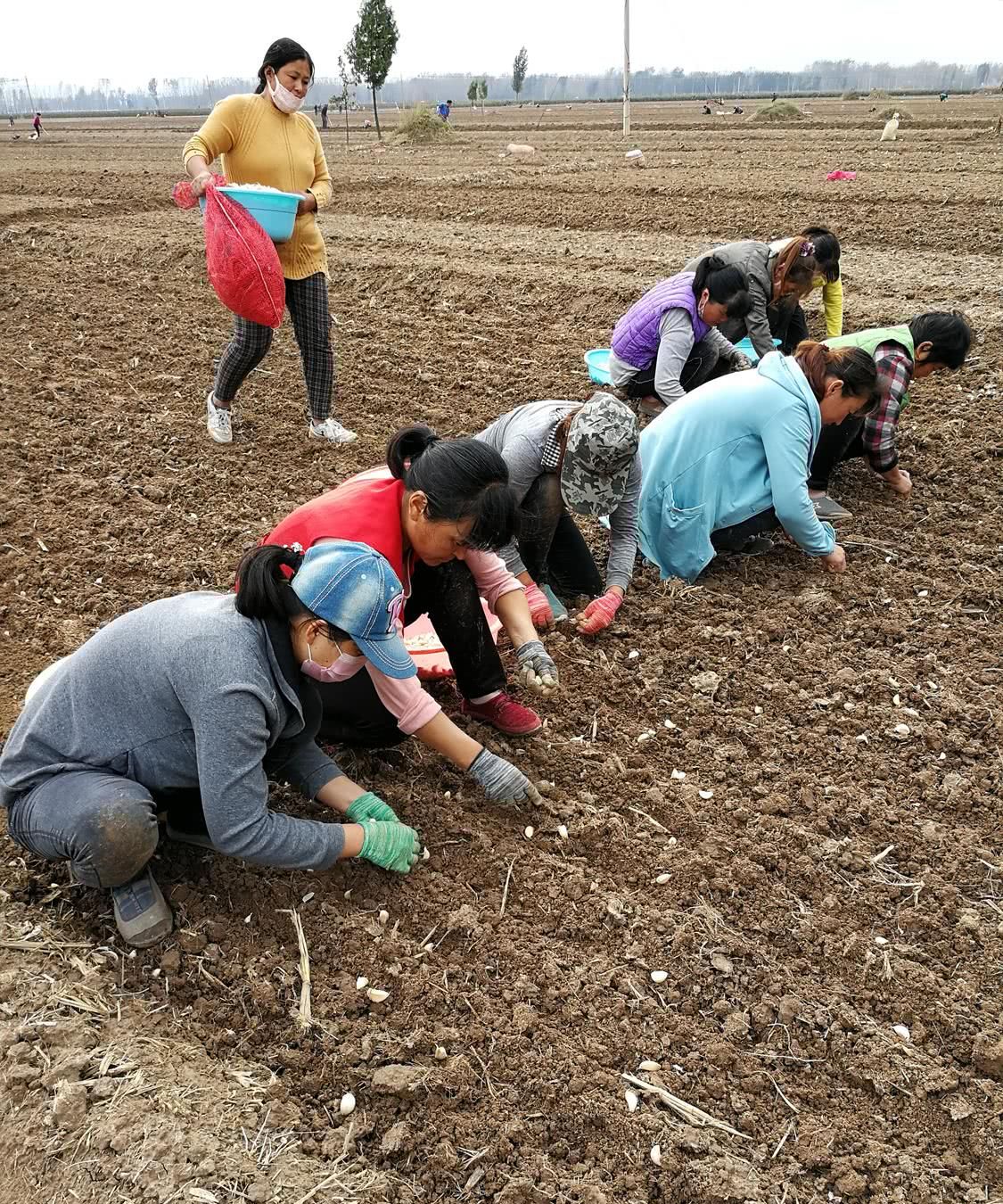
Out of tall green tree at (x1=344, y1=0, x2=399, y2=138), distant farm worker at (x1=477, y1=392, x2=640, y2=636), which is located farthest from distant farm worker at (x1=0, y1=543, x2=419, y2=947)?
tall green tree at (x1=344, y1=0, x2=399, y2=138)

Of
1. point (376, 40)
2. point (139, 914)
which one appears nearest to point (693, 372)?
point (139, 914)

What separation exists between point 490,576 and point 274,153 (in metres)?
2.30

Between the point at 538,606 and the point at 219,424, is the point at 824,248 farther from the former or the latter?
the point at 219,424

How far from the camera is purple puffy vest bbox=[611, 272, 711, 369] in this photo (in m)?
4.03

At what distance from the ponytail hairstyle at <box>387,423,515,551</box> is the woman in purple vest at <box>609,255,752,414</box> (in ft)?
7.16

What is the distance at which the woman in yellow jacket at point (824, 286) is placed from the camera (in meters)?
4.04

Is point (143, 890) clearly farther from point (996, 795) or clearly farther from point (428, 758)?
point (996, 795)

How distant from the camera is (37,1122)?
1687 millimetres

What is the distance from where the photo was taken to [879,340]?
12.5 ft

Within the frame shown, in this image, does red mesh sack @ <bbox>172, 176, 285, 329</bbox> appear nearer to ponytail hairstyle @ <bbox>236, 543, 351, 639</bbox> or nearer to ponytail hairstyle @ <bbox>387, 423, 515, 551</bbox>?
ponytail hairstyle @ <bbox>387, 423, 515, 551</bbox>

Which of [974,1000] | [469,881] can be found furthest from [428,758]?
[974,1000]

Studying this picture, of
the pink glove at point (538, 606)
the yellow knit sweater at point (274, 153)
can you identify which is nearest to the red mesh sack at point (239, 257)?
the yellow knit sweater at point (274, 153)

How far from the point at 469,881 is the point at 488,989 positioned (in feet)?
0.99

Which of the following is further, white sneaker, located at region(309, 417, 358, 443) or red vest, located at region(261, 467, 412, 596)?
white sneaker, located at region(309, 417, 358, 443)
